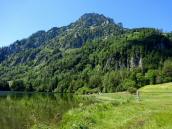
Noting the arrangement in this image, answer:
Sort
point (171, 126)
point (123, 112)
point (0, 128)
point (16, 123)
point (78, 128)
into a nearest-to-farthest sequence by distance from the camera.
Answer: point (171, 126), point (78, 128), point (123, 112), point (0, 128), point (16, 123)

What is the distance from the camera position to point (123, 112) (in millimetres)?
46812

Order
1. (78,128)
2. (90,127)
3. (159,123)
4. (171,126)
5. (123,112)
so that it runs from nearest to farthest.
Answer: (171,126)
(159,123)
(78,128)
(90,127)
(123,112)

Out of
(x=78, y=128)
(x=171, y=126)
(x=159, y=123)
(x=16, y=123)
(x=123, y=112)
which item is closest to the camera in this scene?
(x=171, y=126)

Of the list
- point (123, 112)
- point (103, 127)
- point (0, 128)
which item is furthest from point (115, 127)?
point (0, 128)

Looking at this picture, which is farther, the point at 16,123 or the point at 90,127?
the point at 16,123

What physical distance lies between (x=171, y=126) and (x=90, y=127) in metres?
11.0

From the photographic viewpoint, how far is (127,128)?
32.0 metres

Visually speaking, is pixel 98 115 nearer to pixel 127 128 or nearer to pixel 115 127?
pixel 115 127

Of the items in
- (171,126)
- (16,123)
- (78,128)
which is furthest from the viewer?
(16,123)

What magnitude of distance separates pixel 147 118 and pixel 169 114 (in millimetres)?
2181

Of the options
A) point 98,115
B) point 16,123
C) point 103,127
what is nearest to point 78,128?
point 103,127

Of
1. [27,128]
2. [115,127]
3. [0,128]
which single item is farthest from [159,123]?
[0,128]

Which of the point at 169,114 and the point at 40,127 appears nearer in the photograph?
the point at 169,114

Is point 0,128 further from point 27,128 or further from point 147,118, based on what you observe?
point 147,118
